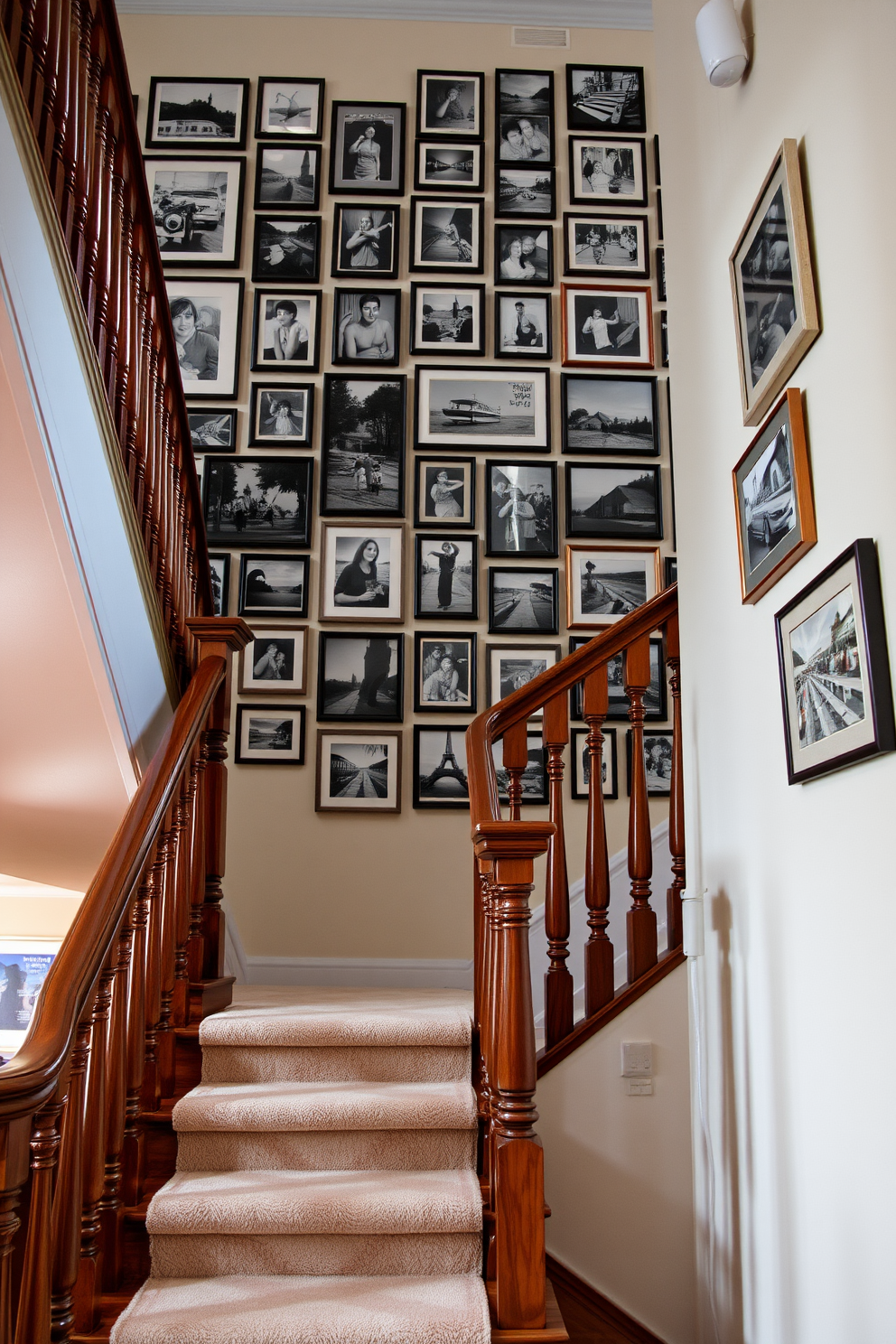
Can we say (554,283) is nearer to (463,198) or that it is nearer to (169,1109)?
(463,198)

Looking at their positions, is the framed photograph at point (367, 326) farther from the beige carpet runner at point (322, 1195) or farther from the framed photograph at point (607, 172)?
the beige carpet runner at point (322, 1195)

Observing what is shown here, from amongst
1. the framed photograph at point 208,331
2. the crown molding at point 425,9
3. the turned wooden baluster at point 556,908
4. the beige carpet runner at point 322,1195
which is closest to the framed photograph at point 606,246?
the crown molding at point 425,9

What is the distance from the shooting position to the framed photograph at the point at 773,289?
186 centimetres

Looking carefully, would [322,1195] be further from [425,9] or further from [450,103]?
[425,9]

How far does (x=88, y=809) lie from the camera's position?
3.20m

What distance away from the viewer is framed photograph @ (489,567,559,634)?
4227 mm

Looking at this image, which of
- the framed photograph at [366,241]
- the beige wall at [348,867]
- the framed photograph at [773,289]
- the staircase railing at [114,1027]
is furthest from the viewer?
the framed photograph at [366,241]

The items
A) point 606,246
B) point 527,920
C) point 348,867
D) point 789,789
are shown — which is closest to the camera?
point 789,789

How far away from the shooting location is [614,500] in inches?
172

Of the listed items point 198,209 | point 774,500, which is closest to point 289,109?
point 198,209

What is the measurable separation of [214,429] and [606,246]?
1929 millimetres

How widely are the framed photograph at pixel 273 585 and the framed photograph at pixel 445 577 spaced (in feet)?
1.54

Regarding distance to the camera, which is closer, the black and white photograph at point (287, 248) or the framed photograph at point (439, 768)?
the framed photograph at point (439, 768)

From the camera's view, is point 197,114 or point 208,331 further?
point 197,114
